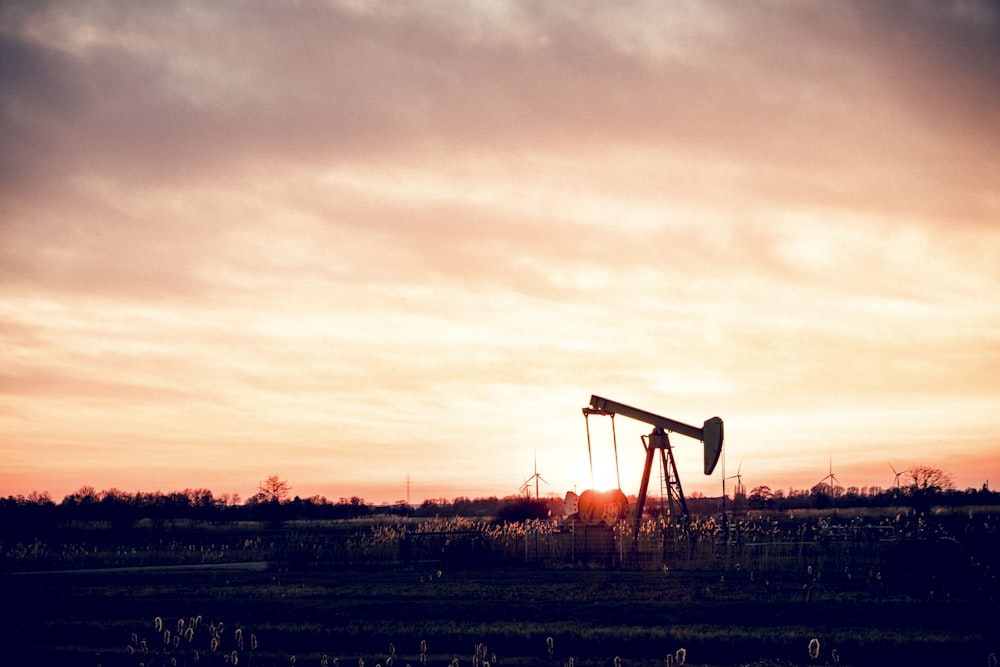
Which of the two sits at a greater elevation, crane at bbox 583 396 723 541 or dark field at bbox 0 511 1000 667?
crane at bbox 583 396 723 541

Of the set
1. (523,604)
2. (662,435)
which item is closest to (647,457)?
(662,435)

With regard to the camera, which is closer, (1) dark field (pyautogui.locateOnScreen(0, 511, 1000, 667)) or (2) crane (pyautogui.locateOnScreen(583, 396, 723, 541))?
(1) dark field (pyautogui.locateOnScreen(0, 511, 1000, 667))

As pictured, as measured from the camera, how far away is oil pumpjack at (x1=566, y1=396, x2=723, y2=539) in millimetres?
41500

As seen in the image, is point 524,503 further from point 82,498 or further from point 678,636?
point 82,498

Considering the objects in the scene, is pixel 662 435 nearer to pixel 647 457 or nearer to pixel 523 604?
pixel 647 457

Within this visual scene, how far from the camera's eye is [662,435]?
42.5 metres

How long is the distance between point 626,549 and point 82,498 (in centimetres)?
12790

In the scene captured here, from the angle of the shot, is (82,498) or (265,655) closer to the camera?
(265,655)

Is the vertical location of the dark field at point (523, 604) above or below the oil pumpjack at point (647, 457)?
below

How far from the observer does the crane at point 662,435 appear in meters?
41.4

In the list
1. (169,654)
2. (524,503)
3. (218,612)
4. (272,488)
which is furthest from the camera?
(272,488)

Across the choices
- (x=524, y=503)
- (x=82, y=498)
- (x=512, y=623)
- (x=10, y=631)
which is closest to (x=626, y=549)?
(x=512, y=623)

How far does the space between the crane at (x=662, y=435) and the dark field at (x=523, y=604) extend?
2951 mm

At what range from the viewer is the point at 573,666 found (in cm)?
1712
